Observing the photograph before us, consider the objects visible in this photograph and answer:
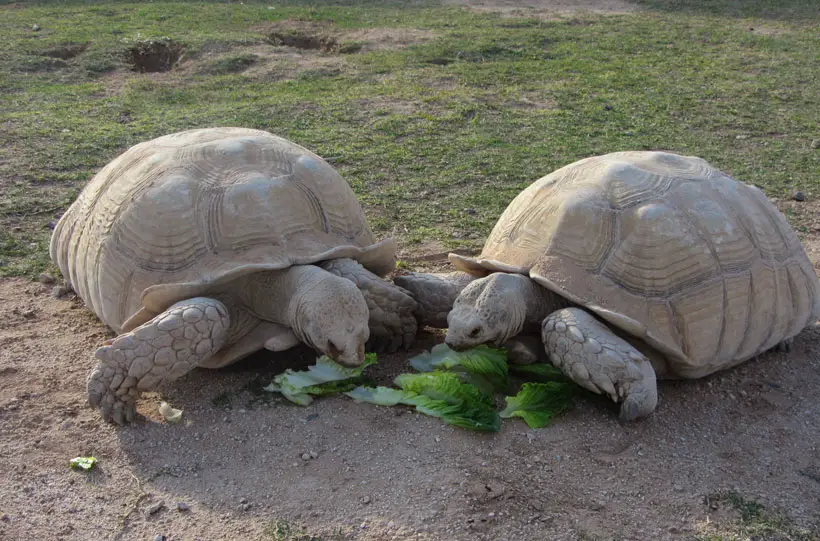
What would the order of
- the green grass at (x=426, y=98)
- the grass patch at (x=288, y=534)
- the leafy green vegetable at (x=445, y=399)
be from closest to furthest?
the grass patch at (x=288, y=534) → the leafy green vegetable at (x=445, y=399) → the green grass at (x=426, y=98)

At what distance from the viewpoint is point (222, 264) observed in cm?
302

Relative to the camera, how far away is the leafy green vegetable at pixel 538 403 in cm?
280

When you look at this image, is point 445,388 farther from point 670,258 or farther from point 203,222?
point 203,222

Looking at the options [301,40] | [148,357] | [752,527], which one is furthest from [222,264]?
[301,40]

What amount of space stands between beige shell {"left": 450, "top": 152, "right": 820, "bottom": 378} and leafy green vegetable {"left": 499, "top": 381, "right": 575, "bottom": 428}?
307 millimetres

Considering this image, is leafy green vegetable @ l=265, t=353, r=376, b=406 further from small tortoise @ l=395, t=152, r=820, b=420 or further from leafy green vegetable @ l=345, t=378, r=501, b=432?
small tortoise @ l=395, t=152, r=820, b=420

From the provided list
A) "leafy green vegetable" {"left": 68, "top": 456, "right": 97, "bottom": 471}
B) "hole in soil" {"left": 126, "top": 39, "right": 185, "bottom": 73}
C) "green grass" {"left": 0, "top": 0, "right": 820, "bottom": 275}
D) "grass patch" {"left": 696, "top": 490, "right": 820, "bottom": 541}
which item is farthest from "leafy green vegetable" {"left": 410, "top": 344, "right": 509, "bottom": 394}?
"hole in soil" {"left": 126, "top": 39, "right": 185, "bottom": 73}

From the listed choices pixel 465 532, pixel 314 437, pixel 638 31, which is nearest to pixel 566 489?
pixel 465 532

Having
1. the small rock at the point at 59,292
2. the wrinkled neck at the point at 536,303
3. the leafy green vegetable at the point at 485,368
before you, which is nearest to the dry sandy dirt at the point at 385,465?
the leafy green vegetable at the point at 485,368

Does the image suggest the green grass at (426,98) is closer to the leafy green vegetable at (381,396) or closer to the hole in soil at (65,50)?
the hole in soil at (65,50)

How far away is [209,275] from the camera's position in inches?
118

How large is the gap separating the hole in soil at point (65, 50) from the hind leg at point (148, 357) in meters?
6.31

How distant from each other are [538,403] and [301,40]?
7230 mm

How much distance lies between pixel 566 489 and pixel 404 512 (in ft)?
1.62
